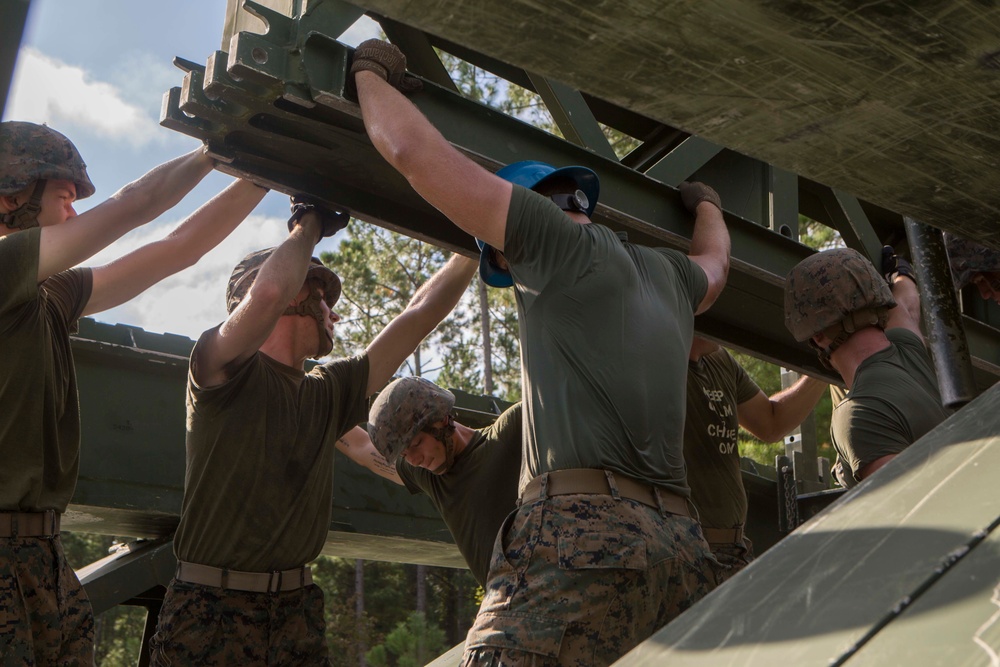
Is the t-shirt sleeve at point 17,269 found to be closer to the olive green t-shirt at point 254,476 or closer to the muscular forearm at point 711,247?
the olive green t-shirt at point 254,476

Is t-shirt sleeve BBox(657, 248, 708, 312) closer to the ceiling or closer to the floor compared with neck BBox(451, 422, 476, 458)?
closer to the ceiling

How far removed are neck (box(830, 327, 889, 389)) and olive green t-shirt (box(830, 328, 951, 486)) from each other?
68 millimetres

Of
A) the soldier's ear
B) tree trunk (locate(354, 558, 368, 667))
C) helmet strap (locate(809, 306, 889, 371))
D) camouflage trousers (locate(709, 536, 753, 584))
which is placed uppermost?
tree trunk (locate(354, 558, 368, 667))

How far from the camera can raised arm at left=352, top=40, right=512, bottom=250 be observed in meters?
3.07

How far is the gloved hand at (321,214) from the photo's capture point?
12.9 ft

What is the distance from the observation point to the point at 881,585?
125 centimetres

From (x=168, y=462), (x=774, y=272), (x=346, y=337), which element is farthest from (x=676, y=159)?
(x=346, y=337)

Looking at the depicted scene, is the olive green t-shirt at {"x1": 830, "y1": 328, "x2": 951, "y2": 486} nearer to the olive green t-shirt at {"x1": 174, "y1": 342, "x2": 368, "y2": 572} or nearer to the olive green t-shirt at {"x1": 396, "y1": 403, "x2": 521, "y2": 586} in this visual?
the olive green t-shirt at {"x1": 396, "y1": 403, "x2": 521, "y2": 586}

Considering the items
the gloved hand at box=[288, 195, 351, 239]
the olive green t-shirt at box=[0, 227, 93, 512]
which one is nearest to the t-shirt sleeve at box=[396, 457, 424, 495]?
the gloved hand at box=[288, 195, 351, 239]

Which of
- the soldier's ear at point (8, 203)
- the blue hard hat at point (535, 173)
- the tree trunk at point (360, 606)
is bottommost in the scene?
the blue hard hat at point (535, 173)

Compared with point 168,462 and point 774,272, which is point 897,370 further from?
point 168,462

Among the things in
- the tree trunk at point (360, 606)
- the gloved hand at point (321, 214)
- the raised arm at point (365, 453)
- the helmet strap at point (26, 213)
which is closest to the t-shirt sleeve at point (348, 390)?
the raised arm at point (365, 453)

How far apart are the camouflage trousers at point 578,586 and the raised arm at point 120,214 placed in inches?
69.9

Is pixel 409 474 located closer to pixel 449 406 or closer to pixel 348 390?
pixel 449 406
